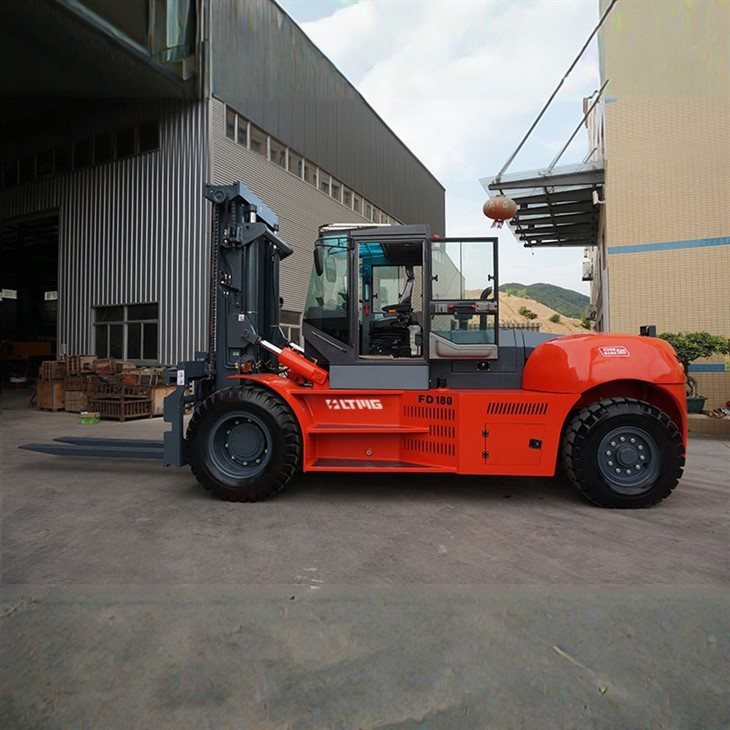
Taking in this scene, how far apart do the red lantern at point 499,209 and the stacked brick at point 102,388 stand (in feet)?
29.4

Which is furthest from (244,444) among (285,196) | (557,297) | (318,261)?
(557,297)

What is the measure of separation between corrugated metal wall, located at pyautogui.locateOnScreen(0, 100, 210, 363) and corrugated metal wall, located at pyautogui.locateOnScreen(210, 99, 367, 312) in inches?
19.8

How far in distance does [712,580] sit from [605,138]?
1177cm

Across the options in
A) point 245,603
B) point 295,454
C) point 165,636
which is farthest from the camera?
point 295,454

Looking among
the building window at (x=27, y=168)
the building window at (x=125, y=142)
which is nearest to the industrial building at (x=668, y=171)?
the building window at (x=125, y=142)

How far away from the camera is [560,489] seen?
578cm

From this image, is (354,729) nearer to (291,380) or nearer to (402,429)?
(402,429)

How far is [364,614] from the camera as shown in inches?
116

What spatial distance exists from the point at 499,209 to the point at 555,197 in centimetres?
397

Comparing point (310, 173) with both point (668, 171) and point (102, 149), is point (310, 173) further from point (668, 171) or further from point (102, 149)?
point (668, 171)

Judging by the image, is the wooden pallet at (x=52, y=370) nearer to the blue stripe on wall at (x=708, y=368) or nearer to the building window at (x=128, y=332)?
the building window at (x=128, y=332)

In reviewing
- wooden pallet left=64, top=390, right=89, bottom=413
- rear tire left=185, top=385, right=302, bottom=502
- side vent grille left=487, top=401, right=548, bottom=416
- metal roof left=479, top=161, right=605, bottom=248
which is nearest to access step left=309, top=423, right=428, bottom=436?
rear tire left=185, top=385, right=302, bottom=502

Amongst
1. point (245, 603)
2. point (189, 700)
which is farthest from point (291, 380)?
point (189, 700)

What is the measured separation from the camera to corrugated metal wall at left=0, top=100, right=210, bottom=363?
14.7 meters
